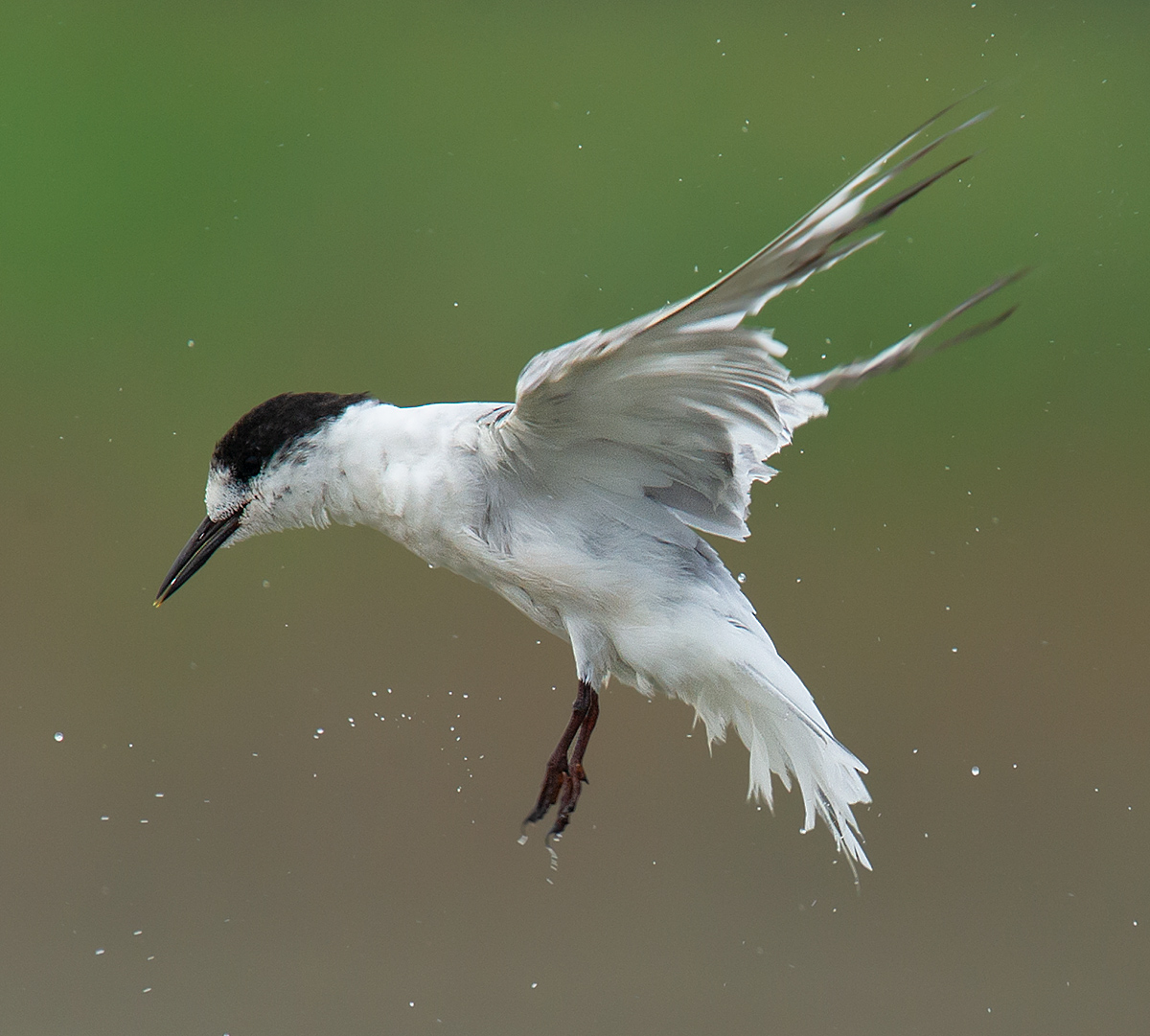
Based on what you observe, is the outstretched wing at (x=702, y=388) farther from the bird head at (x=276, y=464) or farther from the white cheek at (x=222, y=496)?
the white cheek at (x=222, y=496)

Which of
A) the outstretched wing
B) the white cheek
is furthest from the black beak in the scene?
the outstretched wing

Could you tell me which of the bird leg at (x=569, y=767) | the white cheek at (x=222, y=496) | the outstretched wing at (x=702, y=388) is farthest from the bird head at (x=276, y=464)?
the bird leg at (x=569, y=767)

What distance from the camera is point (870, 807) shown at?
4.20 metres

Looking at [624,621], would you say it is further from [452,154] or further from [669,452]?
[452,154]

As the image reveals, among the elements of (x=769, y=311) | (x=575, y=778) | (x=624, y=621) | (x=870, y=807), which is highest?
(x=624, y=621)

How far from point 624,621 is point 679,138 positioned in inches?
105

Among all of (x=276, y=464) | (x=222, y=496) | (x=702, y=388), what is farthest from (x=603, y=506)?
(x=222, y=496)

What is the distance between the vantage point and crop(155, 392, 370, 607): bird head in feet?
8.36

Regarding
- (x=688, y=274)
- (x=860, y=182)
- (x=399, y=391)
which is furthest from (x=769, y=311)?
(x=860, y=182)

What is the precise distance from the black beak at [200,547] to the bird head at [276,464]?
4 cm

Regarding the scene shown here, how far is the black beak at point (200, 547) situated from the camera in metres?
2.71

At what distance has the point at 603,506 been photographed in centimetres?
242

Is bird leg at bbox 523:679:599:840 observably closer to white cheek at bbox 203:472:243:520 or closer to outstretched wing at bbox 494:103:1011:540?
outstretched wing at bbox 494:103:1011:540

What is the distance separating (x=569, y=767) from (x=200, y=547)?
2.48 ft
